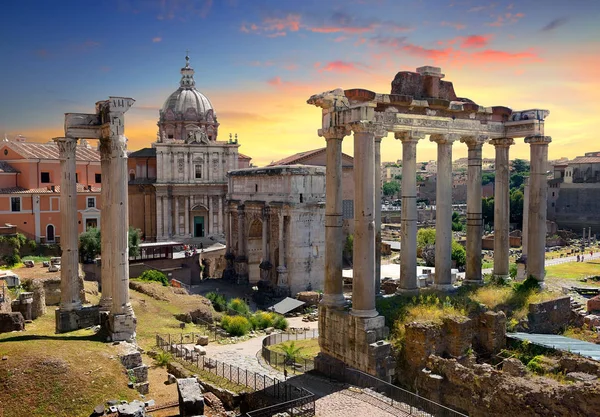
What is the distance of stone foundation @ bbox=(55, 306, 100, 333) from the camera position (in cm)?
2050

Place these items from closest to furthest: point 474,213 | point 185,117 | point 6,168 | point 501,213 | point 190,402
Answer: point 190,402 < point 474,213 < point 501,213 < point 6,168 < point 185,117

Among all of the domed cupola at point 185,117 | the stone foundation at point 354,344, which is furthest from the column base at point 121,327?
the domed cupola at point 185,117

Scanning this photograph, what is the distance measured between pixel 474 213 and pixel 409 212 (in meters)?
3.50

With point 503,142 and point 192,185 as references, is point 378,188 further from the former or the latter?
point 192,185

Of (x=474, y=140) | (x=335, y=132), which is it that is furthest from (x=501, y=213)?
(x=335, y=132)

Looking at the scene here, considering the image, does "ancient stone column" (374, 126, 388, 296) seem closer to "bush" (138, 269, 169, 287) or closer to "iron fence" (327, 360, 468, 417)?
"iron fence" (327, 360, 468, 417)

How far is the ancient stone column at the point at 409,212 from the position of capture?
1983cm

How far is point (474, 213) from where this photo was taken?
2194cm

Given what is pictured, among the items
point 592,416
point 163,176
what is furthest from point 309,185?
point 592,416

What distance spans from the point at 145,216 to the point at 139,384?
1775 inches

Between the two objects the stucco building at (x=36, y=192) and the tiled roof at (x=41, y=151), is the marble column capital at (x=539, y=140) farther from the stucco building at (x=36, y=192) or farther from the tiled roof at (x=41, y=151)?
the tiled roof at (x=41, y=151)

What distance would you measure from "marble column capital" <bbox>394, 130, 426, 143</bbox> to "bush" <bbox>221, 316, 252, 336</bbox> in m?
12.7

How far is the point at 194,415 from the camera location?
14023mm

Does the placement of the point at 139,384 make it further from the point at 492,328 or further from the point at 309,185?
the point at 309,185
